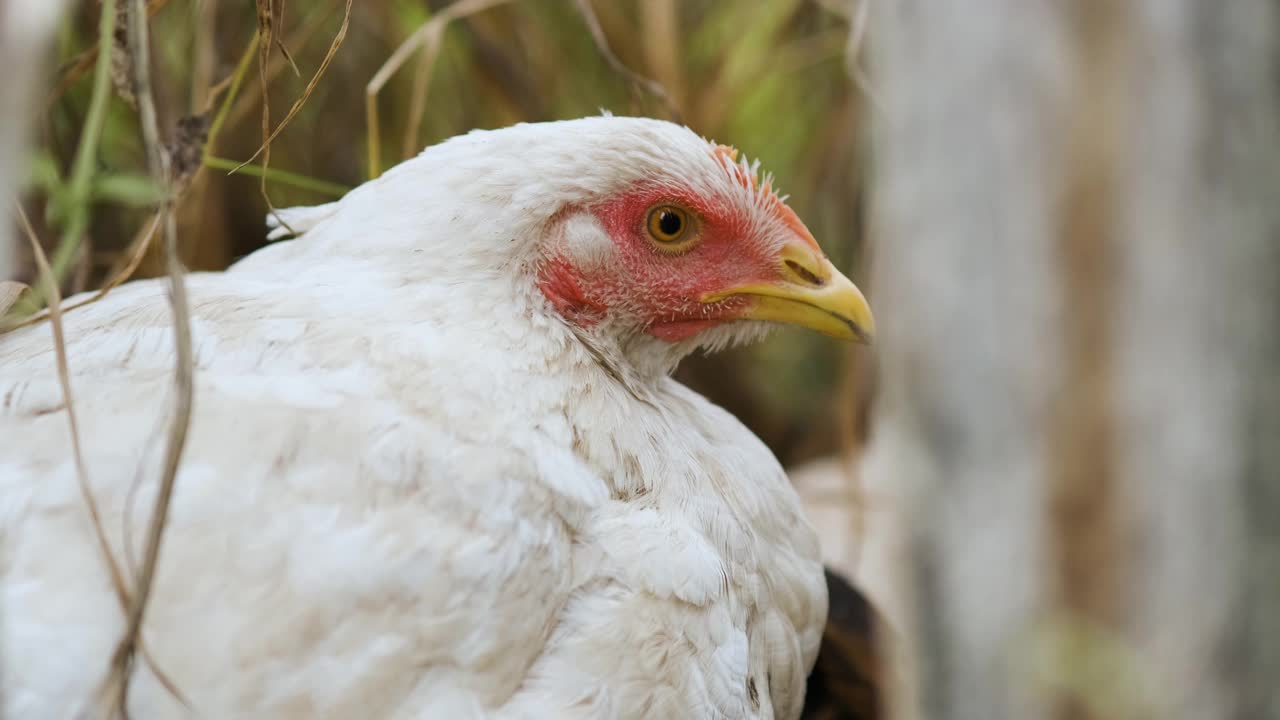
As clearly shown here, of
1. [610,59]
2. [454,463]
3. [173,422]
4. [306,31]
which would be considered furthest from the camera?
[306,31]

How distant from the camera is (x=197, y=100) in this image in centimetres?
219

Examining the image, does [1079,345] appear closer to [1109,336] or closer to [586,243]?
[1109,336]

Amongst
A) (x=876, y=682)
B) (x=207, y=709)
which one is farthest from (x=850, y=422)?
(x=207, y=709)

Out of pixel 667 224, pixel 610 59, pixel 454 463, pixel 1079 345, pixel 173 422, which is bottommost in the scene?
pixel 454 463

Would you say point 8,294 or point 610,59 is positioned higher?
point 610,59

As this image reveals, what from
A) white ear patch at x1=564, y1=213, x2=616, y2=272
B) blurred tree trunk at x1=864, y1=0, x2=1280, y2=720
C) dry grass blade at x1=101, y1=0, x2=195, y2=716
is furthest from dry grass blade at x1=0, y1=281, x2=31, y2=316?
blurred tree trunk at x1=864, y1=0, x2=1280, y2=720

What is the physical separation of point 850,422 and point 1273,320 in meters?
1.69

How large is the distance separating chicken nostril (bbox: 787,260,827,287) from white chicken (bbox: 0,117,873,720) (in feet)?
0.03

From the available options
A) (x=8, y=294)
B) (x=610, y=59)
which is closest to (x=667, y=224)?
(x=610, y=59)

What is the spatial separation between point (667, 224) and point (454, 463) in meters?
0.54

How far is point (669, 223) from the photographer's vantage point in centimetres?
170

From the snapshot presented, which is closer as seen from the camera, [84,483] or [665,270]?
[84,483]

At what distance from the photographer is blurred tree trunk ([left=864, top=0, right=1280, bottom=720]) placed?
714mm

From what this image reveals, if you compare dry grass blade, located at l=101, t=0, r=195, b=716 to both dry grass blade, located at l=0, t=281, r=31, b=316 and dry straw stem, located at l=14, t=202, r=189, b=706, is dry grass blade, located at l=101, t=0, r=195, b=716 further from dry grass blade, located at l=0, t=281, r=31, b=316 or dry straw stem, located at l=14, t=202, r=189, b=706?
dry grass blade, located at l=0, t=281, r=31, b=316
